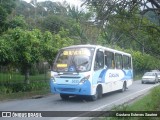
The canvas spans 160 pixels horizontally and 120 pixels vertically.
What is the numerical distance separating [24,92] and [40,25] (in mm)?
34396

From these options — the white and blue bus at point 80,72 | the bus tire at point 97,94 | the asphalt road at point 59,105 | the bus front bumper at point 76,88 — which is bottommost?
the asphalt road at point 59,105

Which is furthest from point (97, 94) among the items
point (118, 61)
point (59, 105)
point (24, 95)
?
point (118, 61)

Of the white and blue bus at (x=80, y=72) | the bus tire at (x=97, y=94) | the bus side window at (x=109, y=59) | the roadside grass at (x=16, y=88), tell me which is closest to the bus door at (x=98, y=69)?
the white and blue bus at (x=80, y=72)

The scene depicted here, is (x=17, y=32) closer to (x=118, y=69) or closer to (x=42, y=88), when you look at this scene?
(x=42, y=88)

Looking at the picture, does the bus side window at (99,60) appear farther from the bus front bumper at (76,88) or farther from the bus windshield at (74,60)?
the bus front bumper at (76,88)

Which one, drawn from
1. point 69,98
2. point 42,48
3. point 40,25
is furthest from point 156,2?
point 40,25

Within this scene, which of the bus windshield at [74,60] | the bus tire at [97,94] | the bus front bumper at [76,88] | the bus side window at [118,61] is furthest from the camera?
the bus side window at [118,61]

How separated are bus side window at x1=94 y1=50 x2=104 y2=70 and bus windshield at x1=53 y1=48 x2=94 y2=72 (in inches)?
18.6

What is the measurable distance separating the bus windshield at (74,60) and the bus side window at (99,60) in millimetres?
473

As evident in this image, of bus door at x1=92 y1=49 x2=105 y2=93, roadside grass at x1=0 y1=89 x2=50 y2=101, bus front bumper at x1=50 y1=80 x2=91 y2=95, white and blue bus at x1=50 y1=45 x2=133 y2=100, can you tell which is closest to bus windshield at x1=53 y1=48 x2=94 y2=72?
white and blue bus at x1=50 y1=45 x2=133 y2=100

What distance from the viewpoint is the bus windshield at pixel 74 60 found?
15.5 m

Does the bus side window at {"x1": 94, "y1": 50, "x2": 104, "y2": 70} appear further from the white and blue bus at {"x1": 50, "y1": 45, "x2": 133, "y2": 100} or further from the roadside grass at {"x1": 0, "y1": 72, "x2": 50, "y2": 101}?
the roadside grass at {"x1": 0, "y1": 72, "x2": 50, "y2": 101}

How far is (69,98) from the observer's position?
17266 millimetres

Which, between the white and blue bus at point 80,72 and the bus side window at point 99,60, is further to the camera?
the bus side window at point 99,60
